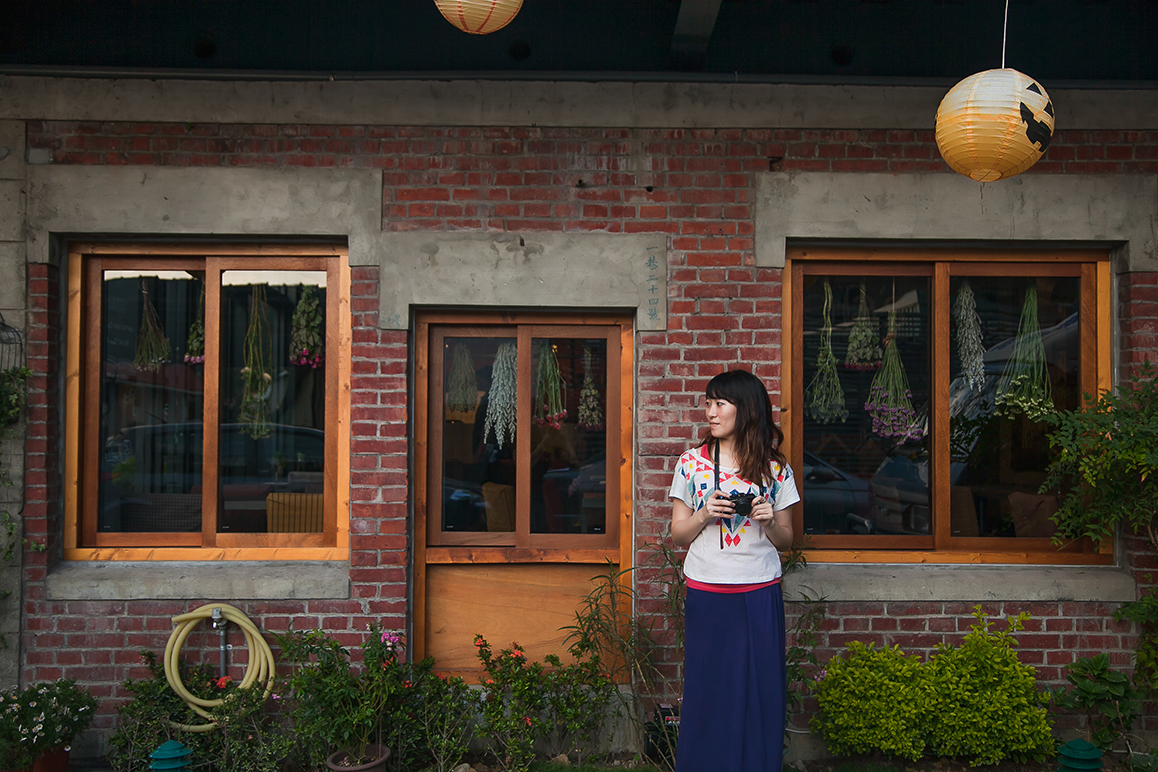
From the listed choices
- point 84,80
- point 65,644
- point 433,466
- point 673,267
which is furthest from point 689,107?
point 65,644

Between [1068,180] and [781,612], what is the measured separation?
2977 mm

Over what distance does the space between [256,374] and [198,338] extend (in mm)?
394

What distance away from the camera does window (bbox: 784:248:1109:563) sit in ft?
14.5

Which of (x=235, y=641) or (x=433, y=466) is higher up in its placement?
(x=433, y=466)

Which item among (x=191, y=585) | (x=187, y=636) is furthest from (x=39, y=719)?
(x=191, y=585)

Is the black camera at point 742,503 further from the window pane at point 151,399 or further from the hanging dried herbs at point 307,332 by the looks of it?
the window pane at point 151,399

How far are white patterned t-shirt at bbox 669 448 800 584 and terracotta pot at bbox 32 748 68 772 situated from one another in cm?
323

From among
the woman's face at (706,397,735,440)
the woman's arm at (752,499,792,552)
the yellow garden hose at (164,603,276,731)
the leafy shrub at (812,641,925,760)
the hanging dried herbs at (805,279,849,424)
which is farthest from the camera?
the hanging dried herbs at (805,279,849,424)

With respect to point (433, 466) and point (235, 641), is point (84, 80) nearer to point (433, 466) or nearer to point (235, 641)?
point (433, 466)

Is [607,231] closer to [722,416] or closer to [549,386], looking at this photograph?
[549,386]

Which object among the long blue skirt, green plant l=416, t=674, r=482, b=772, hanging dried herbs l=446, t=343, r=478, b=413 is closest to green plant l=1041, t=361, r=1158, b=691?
the long blue skirt

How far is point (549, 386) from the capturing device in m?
4.43

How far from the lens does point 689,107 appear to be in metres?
4.25

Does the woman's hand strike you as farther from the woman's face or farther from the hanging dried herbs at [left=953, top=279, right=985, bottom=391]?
the hanging dried herbs at [left=953, top=279, right=985, bottom=391]
